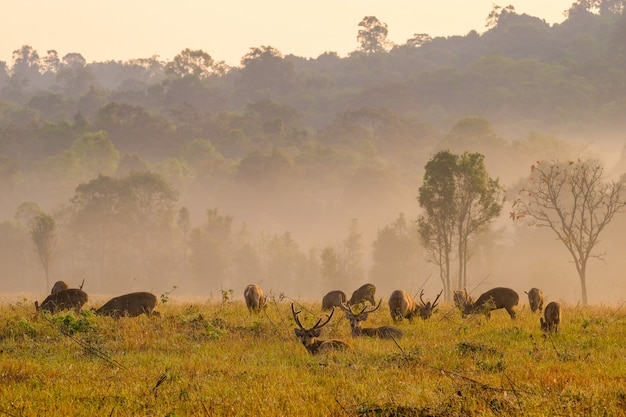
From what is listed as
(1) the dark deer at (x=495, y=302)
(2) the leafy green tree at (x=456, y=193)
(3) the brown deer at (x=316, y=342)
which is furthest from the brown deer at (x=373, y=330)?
(2) the leafy green tree at (x=456, y=193)

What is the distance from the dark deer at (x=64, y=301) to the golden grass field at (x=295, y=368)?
74 cm

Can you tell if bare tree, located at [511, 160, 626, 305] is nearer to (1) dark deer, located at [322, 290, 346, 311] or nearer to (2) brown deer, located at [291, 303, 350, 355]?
(1) dark deer, located at [322, 290, 346, 311]

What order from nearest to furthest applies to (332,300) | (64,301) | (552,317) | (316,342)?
(316,342) → (552,317) → (64,301) → (332,300)

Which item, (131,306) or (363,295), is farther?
(363,295)

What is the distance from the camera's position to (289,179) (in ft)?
391

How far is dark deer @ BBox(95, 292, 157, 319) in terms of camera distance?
20.4 meters

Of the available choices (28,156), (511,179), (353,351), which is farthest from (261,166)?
(353,351)

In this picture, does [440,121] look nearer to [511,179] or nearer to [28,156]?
[511,179]

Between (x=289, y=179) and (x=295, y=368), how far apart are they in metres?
106

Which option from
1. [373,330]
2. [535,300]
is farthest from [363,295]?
[373,330]

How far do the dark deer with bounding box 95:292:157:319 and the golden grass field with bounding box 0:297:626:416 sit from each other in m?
0.63

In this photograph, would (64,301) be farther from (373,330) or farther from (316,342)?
(373,330)

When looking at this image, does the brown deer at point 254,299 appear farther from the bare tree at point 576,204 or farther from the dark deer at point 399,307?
the bare tree at point 576,204

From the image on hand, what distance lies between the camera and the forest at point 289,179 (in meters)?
82.7
